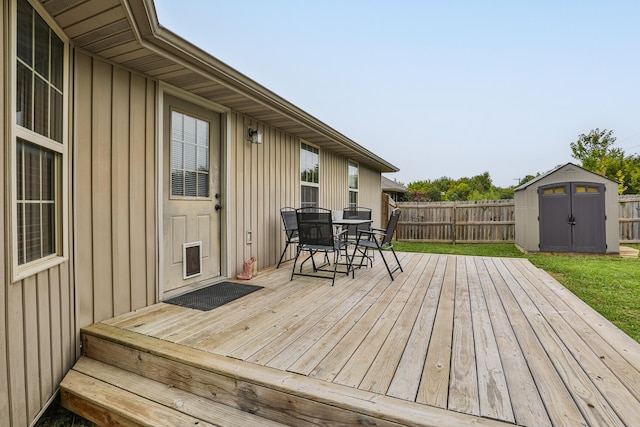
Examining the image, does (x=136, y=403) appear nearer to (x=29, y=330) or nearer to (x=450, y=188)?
(x=29, y=330)

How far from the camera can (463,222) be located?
969 cm

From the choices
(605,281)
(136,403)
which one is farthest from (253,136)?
(605,281)

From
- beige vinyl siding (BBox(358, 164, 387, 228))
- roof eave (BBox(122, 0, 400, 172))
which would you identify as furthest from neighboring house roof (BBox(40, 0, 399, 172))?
beige vinyl siding (BBox(358, 164, 387, 228))

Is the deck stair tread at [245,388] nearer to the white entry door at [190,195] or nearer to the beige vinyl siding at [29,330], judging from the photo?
the beige vinyl siding at [29,330]

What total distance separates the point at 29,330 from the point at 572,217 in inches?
355

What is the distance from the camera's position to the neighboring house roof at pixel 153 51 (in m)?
1.77

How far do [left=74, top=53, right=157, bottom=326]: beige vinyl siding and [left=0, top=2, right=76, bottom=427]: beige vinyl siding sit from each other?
0.56 ft

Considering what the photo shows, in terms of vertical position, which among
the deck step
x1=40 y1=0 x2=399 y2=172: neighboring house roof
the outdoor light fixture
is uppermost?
x1=40 y1=0 x2=399 y2=172: neighboring house roof

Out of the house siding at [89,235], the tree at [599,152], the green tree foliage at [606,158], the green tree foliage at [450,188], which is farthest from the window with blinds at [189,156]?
the tree at [599,152]

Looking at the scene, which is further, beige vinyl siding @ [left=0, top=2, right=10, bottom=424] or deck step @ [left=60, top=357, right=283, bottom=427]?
deck step @ [left=60, top=357, right=283, bottom=427]

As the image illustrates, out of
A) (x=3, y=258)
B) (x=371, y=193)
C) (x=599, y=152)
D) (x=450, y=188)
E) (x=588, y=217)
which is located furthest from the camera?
(x=450, y=188)

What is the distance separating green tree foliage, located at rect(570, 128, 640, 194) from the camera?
44.1ft

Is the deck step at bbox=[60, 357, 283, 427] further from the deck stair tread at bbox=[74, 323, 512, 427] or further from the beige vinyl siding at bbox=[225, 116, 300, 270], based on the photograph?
the beige vinyl siding at bbox=[225, 116, 300, 270]

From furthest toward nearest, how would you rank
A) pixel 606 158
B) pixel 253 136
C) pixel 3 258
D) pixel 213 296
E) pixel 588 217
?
1. pixel 606 158
2. pixel 588 217
3. pixel 253 136
4. pixel 213 296
5. pixel 3 258
